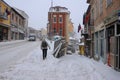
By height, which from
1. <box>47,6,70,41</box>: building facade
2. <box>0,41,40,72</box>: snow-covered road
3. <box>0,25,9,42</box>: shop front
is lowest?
<box>0,41,40,72</box>: snow-covered road

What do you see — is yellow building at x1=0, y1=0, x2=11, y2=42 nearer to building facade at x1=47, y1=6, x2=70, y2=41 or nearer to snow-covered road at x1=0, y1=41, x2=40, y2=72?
building facade at x1=47, y1=6, x2=70, y2=41

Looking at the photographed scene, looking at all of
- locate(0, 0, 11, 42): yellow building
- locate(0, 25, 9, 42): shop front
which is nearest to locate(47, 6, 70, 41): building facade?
locate(0, 0, 11, 42): yellow building

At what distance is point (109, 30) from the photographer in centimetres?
1783

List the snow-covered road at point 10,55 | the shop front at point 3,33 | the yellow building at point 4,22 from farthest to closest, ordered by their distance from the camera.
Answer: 1. the shop front at point 3,33
2. the yellow building at point 4,22
3. the snow-covered road at point 10,55

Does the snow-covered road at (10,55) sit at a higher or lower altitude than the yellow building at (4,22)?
lower

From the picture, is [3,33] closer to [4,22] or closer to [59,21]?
[4,22]

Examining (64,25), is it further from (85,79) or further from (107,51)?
(85,79)

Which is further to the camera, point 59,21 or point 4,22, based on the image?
point 59,21

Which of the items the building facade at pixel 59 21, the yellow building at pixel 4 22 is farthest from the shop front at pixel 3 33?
the building facade at pixel 59 21

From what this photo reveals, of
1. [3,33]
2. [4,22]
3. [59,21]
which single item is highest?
[59,21]

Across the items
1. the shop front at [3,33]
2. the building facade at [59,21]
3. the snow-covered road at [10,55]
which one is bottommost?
the snow-covered road at [10,55]

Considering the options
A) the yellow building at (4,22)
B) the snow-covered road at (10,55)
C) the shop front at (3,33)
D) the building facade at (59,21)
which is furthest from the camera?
the building facade at (59,21)

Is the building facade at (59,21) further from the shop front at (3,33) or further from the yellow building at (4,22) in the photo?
the shop front at (3,33)

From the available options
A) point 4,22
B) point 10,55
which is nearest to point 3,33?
point 4,22
